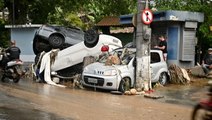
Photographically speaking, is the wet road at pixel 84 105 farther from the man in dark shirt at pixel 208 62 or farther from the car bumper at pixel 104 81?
the man in dark shirt at pixel 208 62

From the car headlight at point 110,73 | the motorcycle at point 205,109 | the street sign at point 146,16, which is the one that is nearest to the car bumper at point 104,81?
the car headlight at point 110,73

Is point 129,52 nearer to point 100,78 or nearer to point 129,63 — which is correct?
point 129,63

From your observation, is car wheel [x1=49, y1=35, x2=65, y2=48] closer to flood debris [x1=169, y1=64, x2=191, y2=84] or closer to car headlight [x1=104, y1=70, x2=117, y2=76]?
car headlight [x1=104, y1=70, x2=117, y2=76]

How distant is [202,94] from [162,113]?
171 inches

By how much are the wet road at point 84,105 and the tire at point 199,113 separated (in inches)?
78.5

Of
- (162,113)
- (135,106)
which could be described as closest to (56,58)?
(135,106)

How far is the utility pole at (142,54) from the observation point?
15.4 metres

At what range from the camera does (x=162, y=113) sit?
1105cm

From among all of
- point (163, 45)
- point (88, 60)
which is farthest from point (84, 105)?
point (163, 45)

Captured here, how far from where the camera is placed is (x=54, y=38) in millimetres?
19750

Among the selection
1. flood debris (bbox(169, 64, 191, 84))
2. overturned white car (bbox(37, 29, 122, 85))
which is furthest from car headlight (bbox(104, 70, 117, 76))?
flood debris (bbox(169, 64, 191, 84))

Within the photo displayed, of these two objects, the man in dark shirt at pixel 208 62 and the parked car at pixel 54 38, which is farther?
the parked car at pixel 54 38

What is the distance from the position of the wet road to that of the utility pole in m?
0.62

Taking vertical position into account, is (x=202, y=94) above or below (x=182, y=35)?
below
